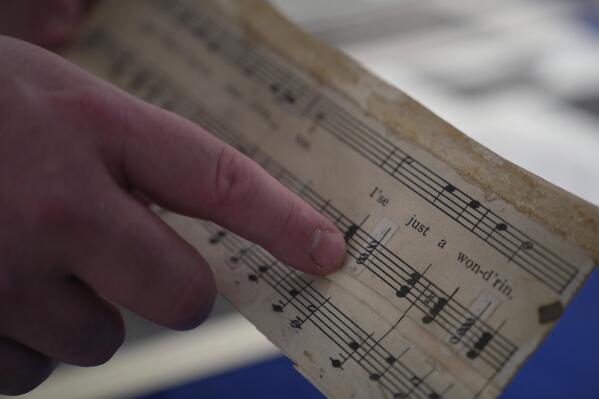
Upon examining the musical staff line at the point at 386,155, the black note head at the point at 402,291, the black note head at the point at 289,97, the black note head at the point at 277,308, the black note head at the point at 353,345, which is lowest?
the black note head at the point at 277,308

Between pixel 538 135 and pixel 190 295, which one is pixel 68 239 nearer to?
pixel 190 295

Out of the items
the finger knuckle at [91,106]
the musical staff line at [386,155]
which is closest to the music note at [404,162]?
the musical staff line at [386,155]

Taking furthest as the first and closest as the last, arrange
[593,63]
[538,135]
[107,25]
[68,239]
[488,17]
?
[488,17]
[593,63]
[538,135]
[107,25]
[68,239]

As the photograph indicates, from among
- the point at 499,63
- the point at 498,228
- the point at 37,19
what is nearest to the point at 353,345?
the point at 498,228

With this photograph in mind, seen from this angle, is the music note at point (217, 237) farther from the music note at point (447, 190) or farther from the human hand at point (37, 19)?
the human hand at point (37, 19)

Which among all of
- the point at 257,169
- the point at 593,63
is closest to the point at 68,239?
the point at 257,169

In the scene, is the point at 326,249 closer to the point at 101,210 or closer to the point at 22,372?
the point at 101,210

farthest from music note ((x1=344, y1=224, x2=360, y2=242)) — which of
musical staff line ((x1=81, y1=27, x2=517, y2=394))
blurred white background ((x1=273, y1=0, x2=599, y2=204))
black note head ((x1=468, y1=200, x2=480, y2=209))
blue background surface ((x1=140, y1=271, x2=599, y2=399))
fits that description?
blurred white background ((x1=273, y1=0, x2=599, y2=204))
